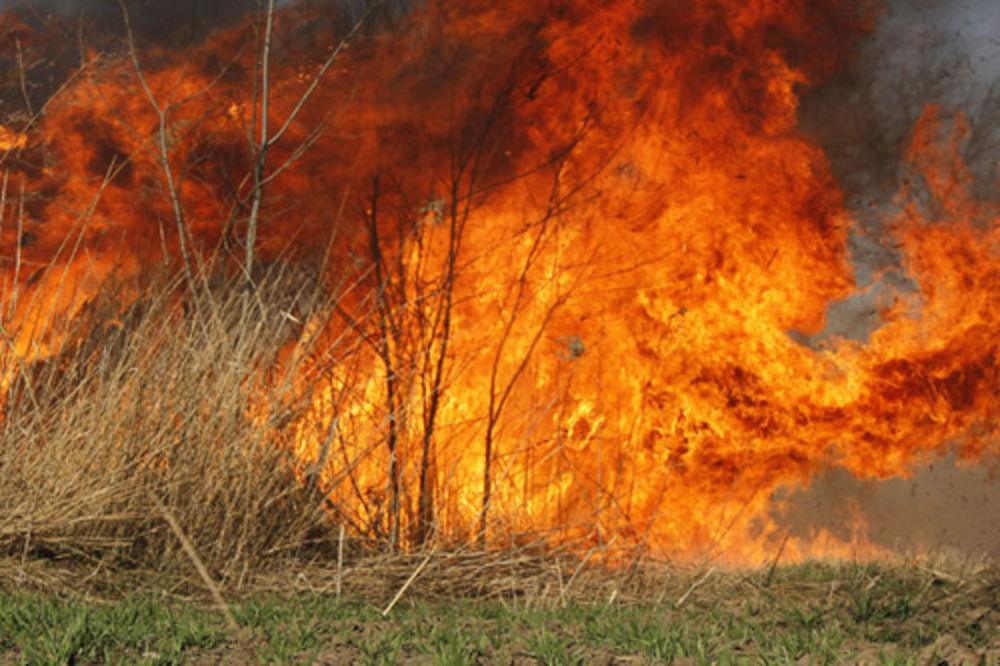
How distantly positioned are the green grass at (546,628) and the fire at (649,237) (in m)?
2.36

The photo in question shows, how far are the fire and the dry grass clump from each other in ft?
5.98

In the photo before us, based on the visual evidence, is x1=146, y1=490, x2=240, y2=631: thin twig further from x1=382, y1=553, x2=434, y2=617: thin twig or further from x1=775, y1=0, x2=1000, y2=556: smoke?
x1=775, y1=0, x2=1000, y2=556: smoke

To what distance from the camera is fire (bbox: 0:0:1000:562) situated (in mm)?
A: 6773

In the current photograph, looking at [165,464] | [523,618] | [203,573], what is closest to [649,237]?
[165,464]

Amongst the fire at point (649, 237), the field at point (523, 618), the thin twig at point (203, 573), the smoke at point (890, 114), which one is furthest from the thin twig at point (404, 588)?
the smoke at point (890, 114)

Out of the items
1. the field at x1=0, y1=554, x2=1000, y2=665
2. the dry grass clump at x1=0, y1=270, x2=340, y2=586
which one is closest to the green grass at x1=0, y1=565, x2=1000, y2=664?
the field at x1=0, y1=554, x2=1000, y2=665

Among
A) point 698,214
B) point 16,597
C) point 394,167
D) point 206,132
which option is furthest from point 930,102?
point 16,597

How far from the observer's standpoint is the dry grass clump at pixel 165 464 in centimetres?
445

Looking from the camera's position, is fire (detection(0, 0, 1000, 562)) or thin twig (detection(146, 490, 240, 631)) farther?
fire (detection(0, 0, 1000, 562))

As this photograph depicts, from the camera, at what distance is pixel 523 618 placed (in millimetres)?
3686

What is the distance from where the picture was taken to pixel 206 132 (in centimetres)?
761

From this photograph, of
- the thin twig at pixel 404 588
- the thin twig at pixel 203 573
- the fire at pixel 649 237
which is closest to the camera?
the thin twig at pixel 203 573

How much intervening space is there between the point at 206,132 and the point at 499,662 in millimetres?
5555

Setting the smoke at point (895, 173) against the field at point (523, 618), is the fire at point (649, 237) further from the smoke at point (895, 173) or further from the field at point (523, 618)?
the field at point (523, 618)
